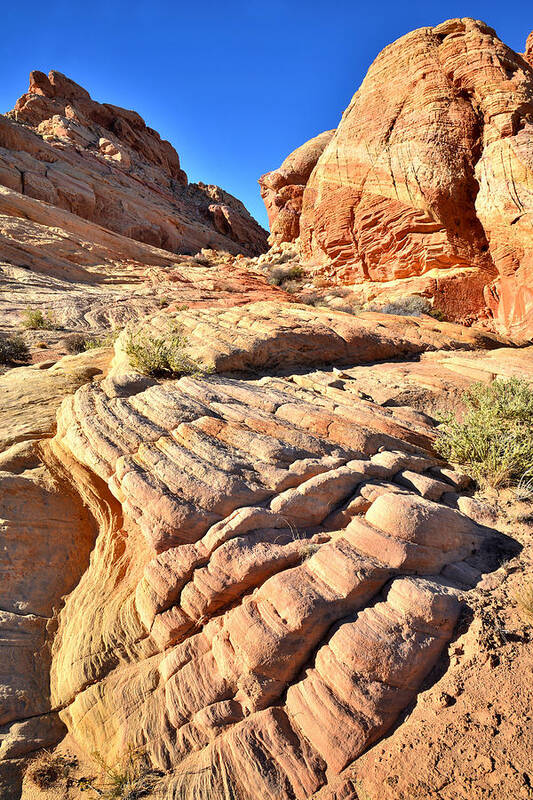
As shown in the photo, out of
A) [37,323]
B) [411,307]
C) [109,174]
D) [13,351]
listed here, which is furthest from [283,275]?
[109,174]

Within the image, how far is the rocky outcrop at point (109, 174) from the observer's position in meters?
31.1

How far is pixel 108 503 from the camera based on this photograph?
4156 mm

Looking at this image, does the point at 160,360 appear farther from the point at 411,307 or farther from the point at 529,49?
the point at 529,49

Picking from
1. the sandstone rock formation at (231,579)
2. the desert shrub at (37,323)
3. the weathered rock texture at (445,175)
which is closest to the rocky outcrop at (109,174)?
the weathered rock texture at (445,175)

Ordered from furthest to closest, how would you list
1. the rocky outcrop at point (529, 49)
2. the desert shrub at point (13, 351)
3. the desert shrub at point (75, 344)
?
the rocky outcrop at point (529, 49) → the desert shrub at point (75, 344) → the desert shrub at point (13, 351)

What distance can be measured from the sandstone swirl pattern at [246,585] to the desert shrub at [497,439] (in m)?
0.38

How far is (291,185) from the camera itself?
1163 inches

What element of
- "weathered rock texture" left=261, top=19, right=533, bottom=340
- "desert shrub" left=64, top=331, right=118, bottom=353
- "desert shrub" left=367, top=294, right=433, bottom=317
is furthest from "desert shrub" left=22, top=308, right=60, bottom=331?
"weathered rock texture" left=261, top=19, right=533, bottom=340

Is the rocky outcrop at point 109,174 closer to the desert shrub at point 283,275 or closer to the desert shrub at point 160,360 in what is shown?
→ the desert shrub at point 283,275

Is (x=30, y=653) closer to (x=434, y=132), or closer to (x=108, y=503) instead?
(x=108, y=503)

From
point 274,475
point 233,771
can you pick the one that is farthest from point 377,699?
point 274,475

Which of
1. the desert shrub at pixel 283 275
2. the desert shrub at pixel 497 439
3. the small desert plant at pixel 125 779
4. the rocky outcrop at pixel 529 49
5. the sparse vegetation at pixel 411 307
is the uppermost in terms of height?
the rocky outcrop at pixel 529 49

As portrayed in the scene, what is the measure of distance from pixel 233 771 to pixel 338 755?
28.5 inches

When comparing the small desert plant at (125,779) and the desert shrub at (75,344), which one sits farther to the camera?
the desert shrub at (75,344)
